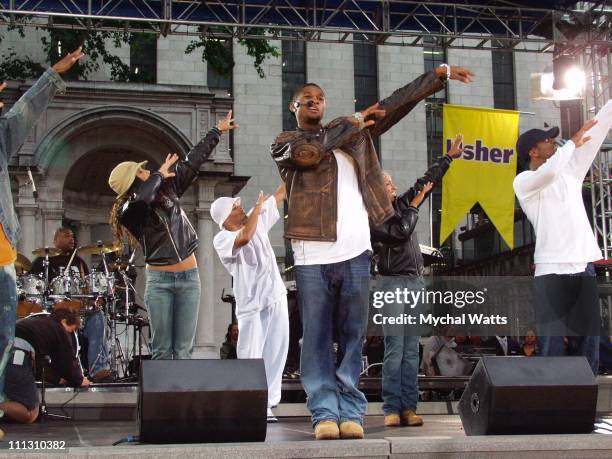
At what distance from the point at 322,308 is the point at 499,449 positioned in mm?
1235

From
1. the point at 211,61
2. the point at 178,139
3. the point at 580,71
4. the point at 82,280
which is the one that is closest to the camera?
the point at 82,280

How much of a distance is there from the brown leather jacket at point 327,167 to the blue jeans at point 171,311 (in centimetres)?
210

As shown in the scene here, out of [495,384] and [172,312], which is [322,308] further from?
[172,312]

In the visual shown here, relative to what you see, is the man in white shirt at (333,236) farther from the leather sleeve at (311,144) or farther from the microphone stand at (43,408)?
the microphone stand at (43,408)

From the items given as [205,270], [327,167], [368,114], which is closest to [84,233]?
[205,270]

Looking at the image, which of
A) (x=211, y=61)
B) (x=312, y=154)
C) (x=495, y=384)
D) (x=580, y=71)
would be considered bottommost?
(x=495, y=384)

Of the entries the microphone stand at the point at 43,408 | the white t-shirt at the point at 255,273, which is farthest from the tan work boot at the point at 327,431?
the microphone stand at the point at 43,408

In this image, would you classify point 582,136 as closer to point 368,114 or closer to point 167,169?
point 368,114

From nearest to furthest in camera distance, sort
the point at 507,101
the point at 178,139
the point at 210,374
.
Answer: the point at 210,374, the point at 178,139, the point at 507,101

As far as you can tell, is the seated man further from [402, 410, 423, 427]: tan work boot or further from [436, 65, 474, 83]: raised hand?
[436, 65, 474, 83]: raised hand

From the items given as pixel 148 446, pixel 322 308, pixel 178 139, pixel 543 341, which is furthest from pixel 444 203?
pixel 148 446

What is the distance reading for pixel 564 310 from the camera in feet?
20.0

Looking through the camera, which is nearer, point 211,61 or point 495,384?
point 495,384

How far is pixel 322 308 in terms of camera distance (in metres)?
4.90
